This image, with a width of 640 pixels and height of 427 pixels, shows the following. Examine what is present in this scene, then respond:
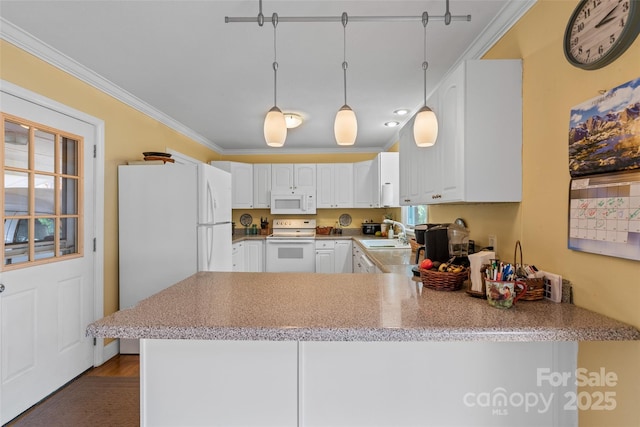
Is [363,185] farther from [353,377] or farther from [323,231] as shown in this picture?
[353,377]

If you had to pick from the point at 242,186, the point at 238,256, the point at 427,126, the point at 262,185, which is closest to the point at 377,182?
the point at 262,185

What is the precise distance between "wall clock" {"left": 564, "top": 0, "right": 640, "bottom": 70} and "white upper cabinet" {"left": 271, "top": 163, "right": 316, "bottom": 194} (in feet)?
12.8

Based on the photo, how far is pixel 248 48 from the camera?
6.57ft

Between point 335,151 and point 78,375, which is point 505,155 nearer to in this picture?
point 78,375

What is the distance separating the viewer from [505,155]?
5.21 feet

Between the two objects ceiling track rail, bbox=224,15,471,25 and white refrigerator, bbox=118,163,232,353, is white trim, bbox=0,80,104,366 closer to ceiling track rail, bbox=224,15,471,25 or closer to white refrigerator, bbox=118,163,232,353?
white refrigerator, bbox=118,163,232,353

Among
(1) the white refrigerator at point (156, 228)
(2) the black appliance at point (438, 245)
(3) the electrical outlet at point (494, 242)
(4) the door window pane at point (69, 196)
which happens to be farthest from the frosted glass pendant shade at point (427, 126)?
(4) the door window pane at point (69, 196)

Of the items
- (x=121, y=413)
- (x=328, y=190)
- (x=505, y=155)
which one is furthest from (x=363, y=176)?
(x=121, y=413)

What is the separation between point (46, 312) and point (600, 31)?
3.37 metres

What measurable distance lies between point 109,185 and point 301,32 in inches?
85.1

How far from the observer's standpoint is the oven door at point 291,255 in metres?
4.74

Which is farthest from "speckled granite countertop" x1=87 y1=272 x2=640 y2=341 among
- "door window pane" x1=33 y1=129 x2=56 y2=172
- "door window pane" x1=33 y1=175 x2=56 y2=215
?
"door window pane" x1=33 y1=129 x2=56 y2=172

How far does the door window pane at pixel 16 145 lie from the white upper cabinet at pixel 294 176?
3.21m

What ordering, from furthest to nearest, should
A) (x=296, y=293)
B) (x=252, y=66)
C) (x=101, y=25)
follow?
(x=252, y=66), (x=101, y=25), (x=296, y=293)
